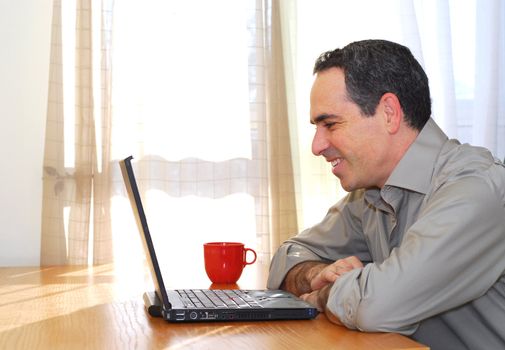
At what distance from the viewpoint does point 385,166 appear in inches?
58.6

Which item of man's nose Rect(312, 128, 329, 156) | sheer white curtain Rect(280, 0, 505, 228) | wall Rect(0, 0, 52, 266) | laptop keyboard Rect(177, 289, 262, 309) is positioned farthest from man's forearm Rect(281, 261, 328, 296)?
wall Rect(0, 0, 52, 266)

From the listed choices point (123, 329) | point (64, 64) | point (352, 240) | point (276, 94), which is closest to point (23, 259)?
point (64, 64)

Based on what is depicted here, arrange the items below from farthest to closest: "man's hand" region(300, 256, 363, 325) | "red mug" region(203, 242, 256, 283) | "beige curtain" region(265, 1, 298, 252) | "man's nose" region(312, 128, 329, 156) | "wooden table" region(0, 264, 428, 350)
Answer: "beige curtain" region(265, 1, 298, 252) < "red mug" region(203, 242, 256, 283) < "man's nose" region(312, 128, 329, 156) < "man's hand" region(300, 256, 363, 325) < "wooden table" region(0, 264, 428, 350)

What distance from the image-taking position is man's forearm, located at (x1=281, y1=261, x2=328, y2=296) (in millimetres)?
1449

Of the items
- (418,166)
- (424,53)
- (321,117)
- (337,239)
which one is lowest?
(337,239)

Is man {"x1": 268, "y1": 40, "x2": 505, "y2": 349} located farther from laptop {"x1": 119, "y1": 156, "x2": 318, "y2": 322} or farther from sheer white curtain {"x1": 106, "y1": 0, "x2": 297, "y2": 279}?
sheer white curtain {"x1": 106, "y1": 0, "x2": 297, "y2": 279}

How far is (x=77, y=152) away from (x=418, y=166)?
1372 millimetres

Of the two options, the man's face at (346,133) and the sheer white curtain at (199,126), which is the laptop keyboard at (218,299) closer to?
the man's face at (346,133)

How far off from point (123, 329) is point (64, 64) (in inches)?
60.2

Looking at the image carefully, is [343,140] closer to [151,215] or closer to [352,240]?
[352,240]

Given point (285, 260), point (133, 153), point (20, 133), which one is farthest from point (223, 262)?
point (20, 133)

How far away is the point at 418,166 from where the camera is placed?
4.60ft

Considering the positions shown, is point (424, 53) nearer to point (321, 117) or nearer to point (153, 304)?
point (321, 117)

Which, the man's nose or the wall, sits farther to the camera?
the wall
